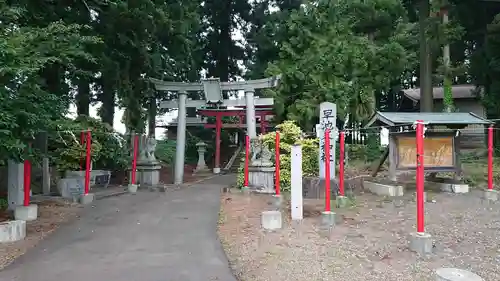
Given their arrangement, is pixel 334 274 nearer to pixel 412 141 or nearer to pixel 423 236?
pixel 423 236

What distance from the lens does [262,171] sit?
41.9 ft

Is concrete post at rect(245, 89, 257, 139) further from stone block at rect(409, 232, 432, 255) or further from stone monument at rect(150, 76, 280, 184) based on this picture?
stone block at rect(409, 232, 432, 255)

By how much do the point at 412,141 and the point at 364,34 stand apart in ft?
36.5

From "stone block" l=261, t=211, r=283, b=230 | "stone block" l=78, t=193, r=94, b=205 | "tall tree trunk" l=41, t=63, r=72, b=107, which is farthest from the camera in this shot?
"tall tree trunk" l=41, t=63, r=72, b=107

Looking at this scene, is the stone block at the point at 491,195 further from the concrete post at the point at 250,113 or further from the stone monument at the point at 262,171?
the concrete post at the point at 250,113

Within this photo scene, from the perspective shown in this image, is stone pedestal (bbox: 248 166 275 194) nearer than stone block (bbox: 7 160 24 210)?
No

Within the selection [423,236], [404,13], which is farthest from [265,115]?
[423,236]

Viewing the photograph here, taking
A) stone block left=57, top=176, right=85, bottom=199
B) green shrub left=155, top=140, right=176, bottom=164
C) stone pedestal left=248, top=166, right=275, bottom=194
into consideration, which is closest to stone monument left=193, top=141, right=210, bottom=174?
green shrub left=155, top=140, right=176, bottom=164

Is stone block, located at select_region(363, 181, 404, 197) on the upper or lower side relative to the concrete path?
upper

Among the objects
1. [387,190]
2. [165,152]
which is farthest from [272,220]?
[165,152]

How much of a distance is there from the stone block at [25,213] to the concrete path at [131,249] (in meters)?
0.80

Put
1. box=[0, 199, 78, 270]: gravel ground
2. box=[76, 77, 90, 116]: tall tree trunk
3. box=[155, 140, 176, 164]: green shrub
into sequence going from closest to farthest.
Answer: box=[0, 199, 78, 270]: gravel ground
box=[76, 77, 90, 116]: tall tree trunk
box=[155, 140, 176, 164]: green shrub

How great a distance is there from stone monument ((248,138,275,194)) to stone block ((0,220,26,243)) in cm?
714

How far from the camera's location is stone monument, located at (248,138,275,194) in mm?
12773
